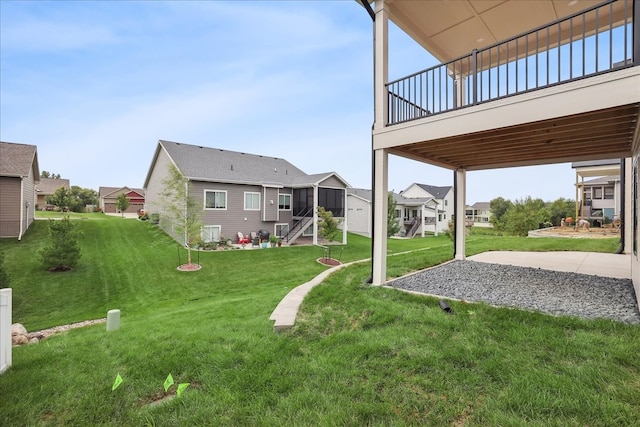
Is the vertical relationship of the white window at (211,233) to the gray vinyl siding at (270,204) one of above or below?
below

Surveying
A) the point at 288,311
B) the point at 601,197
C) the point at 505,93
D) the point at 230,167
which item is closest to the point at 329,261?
the point at 230,167

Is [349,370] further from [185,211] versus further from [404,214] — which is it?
[404,214]

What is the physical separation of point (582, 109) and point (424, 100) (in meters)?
2.98

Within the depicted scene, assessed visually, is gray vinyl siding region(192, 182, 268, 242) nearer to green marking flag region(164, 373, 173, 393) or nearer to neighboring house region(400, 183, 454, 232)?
green marking flag region(164, 373, 173, 393)

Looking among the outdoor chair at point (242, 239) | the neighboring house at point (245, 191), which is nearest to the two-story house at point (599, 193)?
the neighboring house at point (245, 191)

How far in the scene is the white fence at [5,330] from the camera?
313 cm

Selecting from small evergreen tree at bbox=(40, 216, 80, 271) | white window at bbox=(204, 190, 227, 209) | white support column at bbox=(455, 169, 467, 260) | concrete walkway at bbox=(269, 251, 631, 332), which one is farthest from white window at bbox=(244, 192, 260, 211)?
white support column at bbox=(455, 169, 467, 260)

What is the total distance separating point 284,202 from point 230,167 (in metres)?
4.72

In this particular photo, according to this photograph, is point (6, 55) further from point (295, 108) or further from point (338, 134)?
point (338, 134)

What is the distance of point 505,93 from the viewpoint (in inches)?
183

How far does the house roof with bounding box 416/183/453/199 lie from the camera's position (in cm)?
3920

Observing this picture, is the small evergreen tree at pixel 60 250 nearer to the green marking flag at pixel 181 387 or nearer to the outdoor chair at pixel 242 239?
the outdoor chair at pixel 242 239

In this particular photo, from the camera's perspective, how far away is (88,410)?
7.85ft

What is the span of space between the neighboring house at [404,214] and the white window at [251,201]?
1343 cm
